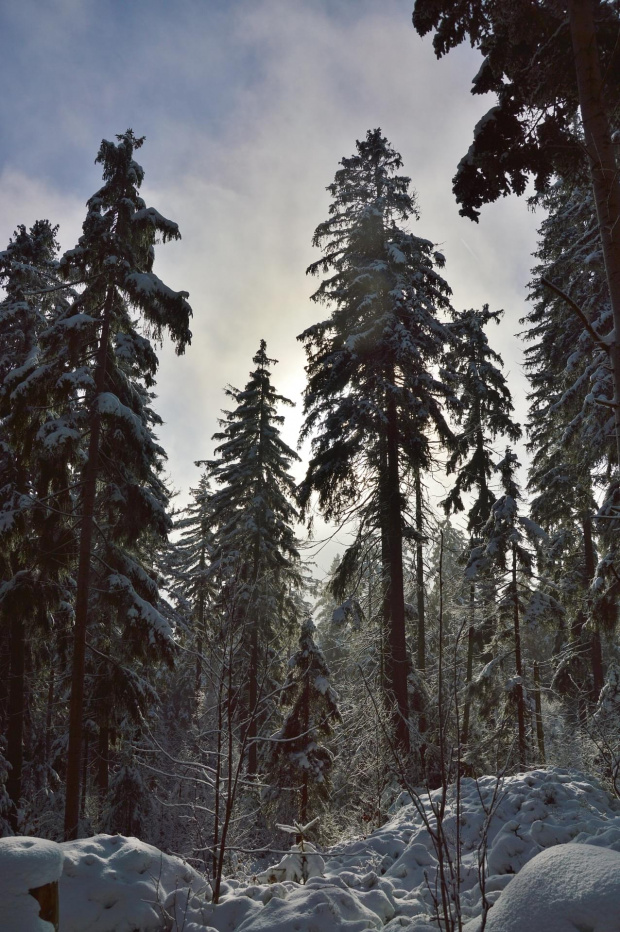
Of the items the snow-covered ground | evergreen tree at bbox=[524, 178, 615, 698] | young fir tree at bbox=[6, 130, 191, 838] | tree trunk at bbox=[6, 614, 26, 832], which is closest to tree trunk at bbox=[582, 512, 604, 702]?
evergreen tree at bbox=[524, 178, 615, 698]

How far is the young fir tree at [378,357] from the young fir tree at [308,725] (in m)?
2.18

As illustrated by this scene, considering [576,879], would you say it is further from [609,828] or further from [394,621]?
[394,621]

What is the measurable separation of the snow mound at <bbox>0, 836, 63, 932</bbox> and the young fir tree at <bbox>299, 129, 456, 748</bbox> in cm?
872

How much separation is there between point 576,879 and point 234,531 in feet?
54.3

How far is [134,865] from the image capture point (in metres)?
4.46

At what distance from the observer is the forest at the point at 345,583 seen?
4.36m

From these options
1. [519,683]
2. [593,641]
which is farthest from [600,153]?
[593,641]

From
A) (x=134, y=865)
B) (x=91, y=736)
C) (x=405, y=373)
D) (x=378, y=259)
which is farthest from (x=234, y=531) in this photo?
(x=134, y=865)

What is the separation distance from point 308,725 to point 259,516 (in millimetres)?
7500

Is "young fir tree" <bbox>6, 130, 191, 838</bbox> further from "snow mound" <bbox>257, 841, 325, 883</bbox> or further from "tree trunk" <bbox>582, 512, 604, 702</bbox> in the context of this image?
"tree trunk" <bbox>582, 512, 604, 702</bbox>

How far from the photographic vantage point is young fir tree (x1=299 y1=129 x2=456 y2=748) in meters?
12.4

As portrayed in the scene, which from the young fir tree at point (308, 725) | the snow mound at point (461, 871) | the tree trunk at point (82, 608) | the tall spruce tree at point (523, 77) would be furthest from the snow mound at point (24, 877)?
the young fir tree at point (308, 725)

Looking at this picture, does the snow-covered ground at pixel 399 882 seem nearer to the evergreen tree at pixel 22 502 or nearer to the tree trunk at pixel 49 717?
the evergreen tree at pixel 22 502

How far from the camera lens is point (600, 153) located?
13.7 ft
